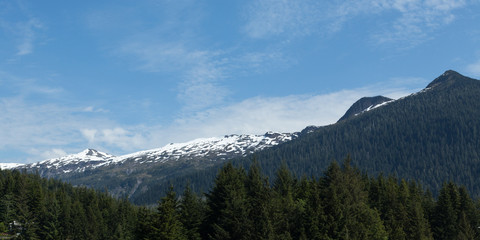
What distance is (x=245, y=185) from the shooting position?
76000mm

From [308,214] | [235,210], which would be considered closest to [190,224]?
[235,210]

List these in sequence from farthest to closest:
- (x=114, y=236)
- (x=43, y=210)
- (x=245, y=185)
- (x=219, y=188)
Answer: (x=114, y=236) < (x=43, y=210) < (x=245, y=185) < (x=219, y=188)

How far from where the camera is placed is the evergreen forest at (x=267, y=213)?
185 feet

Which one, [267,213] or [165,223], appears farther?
[267,213]

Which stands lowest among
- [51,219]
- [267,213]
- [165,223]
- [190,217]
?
[51,219]

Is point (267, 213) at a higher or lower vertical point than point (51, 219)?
higher

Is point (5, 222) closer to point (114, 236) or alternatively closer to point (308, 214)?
point (114, 236)

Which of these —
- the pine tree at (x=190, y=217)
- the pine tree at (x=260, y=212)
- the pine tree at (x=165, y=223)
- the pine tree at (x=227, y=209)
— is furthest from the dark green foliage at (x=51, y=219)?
the pine tree at (x=165, y=223)

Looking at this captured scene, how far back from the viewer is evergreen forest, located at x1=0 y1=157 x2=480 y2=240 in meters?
56.3

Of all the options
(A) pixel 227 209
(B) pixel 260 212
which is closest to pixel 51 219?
(A) pixel 227 209

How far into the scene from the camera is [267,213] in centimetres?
5506

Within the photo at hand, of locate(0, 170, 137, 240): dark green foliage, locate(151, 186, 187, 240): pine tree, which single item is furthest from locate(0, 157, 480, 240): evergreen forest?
locate(0, 170, 137, 240): dark green foliage

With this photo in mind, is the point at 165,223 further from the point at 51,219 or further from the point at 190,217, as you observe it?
the point at 51,219

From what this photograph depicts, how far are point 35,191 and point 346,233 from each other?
318 feet
